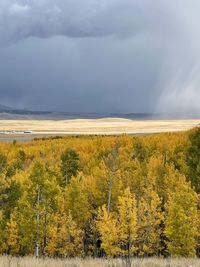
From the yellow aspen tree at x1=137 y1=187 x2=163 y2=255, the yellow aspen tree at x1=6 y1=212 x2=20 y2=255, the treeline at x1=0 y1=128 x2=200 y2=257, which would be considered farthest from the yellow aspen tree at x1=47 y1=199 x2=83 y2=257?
the yellow aspen tree at x1=137 y1=187 x2=163 y2=255

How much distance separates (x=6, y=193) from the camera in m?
51.4

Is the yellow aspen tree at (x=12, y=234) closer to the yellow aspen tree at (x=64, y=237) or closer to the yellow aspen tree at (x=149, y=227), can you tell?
the yellow aspen tree at (x=64, y=237)

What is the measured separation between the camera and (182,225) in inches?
1766

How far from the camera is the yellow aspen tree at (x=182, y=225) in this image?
4422 cm

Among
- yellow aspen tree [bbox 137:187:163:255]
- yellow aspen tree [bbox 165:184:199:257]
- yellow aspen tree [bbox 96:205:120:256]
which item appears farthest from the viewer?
yellow aspen tree [bbox 137:187:163:255]

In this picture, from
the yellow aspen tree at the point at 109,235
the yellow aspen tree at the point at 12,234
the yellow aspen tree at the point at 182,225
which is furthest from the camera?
the yellow aspen tree at the point at 12,234

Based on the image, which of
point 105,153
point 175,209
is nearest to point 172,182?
point 175,209

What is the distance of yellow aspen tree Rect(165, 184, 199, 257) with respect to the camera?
44.2m

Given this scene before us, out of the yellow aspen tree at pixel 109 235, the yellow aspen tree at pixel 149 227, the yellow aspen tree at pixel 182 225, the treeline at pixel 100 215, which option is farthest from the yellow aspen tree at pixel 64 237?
the yellow aspen tree at pixel 182 225

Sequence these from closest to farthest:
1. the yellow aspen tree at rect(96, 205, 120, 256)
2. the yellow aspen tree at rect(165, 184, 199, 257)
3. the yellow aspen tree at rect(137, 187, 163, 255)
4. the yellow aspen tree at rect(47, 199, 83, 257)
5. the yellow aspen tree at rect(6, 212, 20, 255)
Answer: the yellow aspen tree at rect(165, 184, 199, 257) < the yellow aspen tree at rect(96, 205, 120, 256) < the yellow aspen tree at rect(137, 187, 163, 255) < the yellow aspen tree at rect(47, 199, 83, 257) < the yellow aspen tree at rect(6, 212, 20, 255)

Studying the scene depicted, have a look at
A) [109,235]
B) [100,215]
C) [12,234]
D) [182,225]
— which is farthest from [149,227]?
[12,234]

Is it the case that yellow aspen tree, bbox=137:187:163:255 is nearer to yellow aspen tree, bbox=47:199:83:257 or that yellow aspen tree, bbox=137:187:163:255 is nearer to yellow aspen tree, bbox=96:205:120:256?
yellow aspen tree, bbox=96:205:120:256

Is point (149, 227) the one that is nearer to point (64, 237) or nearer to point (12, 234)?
point (64, 237)

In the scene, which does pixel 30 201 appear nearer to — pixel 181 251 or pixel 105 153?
pixel 181 251
